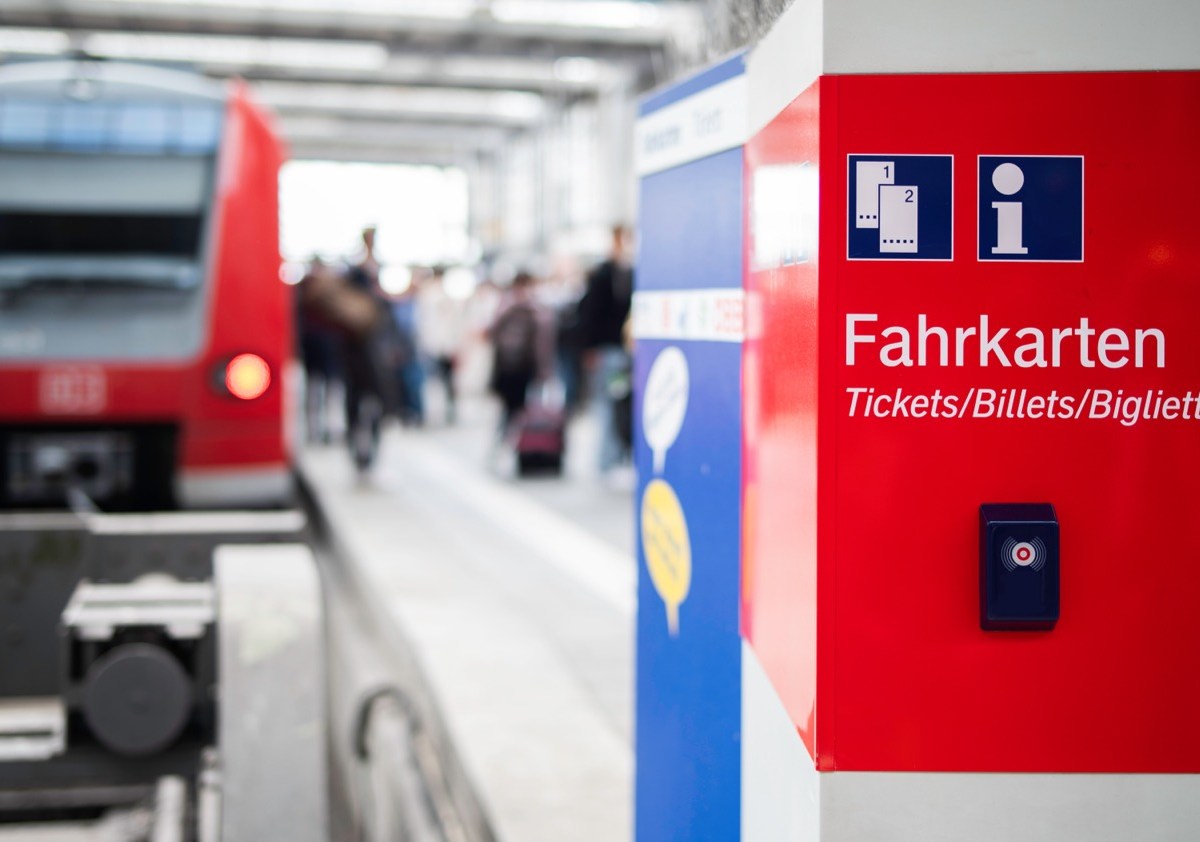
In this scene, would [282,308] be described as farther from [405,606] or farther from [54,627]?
[54,627]

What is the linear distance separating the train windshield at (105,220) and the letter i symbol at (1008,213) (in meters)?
5.67

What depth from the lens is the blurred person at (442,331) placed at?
61.3ft

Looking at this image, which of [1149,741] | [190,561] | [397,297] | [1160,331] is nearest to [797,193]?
[1160,331]

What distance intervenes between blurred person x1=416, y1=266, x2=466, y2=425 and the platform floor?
533 cm

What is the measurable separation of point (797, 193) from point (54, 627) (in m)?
2.62

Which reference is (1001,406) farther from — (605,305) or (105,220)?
(605,305)

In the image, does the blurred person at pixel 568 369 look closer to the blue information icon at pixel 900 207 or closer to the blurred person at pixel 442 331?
the blurred person at pixel 442 331

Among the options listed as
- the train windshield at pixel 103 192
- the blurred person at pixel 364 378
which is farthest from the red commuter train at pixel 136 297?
the blurred person at pixel 364 378

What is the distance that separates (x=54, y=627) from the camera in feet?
12.3

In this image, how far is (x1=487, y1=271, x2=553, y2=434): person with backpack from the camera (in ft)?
41.7

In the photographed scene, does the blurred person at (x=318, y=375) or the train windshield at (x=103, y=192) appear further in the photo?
the blurred person at (x=318, y=375)

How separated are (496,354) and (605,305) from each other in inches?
80.8

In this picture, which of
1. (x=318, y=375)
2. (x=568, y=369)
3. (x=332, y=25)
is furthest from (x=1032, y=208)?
(x=332, y=25)

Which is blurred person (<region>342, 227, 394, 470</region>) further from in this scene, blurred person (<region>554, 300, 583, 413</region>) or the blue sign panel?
the blue sign panel
